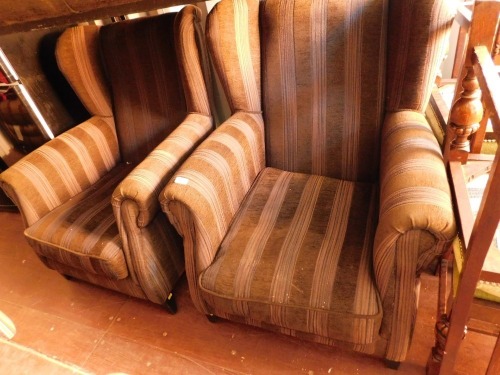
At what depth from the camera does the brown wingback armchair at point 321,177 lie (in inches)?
31.0

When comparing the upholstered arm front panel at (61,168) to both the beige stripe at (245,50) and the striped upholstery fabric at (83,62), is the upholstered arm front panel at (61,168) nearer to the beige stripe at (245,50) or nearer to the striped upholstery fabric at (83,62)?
the striped upholstery fabric at (83,62)

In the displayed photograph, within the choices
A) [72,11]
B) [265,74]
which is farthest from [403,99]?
[72,11]

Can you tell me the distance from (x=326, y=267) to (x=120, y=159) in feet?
3.76

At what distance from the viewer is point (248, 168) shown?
3.79ft

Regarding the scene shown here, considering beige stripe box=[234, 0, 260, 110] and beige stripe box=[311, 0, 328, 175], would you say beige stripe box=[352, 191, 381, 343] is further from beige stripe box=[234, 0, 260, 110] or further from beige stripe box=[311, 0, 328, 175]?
beige stripe box=[234, 0, 260, 110]

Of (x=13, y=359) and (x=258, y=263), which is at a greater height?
(x=13, y=359)

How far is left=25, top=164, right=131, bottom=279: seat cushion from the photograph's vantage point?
1090mm

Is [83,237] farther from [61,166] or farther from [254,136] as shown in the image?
[254,136]

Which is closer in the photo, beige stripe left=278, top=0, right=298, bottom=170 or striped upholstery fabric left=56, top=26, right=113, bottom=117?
beige stripe left=278, top=0, right=298, bottom=170

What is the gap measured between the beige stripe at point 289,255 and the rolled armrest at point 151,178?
0.42 metres

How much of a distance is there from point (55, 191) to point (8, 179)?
16cm

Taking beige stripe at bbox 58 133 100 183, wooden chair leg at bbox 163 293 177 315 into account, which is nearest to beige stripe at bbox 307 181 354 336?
wooden chair leg at bbox 163 293 177 315

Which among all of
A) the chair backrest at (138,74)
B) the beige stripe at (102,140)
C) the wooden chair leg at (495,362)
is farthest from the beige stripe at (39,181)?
the wooden chair leg at (495,362)

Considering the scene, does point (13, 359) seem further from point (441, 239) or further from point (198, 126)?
point (198, 126)
